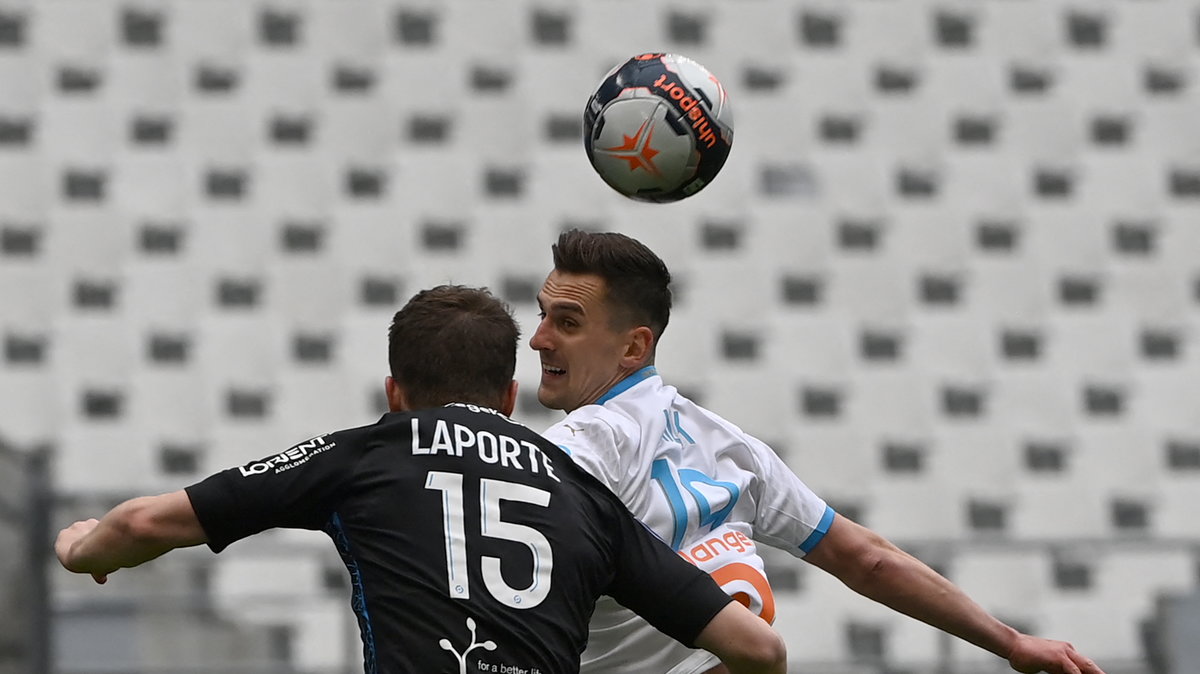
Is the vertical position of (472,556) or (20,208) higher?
(20,208)

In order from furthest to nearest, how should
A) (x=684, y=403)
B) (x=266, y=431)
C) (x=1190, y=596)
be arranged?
(x=266, y=431), (x=1190, y=596), (x=684, y=403)

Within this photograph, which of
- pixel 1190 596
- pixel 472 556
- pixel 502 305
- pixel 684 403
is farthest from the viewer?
pixel 1190 596

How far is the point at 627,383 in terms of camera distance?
11.5 feet

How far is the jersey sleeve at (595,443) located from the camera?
3.20 meters

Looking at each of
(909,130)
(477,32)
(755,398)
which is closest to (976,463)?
(755,398)

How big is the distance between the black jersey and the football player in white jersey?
15.6 inches

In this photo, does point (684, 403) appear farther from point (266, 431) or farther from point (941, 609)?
point (266, 431)

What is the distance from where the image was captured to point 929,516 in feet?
53.2

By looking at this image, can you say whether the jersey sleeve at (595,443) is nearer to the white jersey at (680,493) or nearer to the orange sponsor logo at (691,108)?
the white jersey at (680,493)

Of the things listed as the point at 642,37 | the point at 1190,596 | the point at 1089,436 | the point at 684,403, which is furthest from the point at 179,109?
the point at 684,403

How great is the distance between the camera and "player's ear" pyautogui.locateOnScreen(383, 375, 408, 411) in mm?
2980

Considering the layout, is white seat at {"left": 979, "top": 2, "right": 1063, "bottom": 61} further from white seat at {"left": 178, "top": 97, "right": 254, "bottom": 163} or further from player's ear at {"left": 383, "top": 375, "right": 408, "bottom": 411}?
player's ear at {"left": 383, "top": 375, "right": 408, "bottom": 411}

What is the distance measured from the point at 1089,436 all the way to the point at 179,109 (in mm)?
9224

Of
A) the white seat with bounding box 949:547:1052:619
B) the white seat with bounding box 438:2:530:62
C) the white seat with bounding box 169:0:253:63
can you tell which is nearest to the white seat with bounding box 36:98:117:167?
the white seat with bounding box 169:0:253:63
